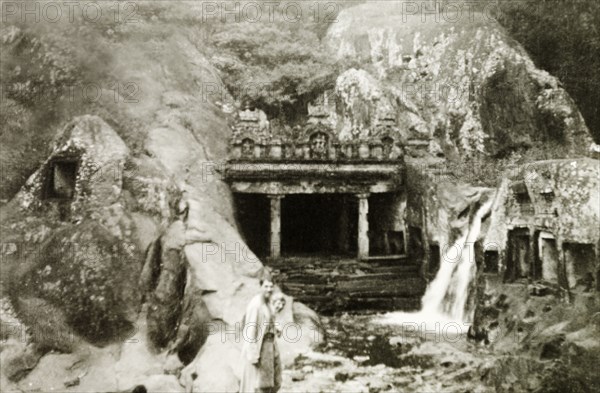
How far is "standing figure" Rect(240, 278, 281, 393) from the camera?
8922mm

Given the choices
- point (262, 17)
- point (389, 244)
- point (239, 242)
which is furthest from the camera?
point (262, 17)

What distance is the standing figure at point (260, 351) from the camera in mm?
8922

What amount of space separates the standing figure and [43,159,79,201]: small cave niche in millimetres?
10144

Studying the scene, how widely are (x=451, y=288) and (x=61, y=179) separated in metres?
13.1

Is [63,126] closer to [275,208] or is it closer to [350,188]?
[275,208]

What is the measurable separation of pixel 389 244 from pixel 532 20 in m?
14.1

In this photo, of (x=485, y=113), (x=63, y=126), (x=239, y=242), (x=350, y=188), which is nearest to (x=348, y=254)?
(x=350, y=188)

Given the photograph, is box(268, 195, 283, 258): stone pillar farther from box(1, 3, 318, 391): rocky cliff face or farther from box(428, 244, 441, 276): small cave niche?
box(428, 244, 441, 276): small cave niche

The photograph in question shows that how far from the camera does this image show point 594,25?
24016 millimetres

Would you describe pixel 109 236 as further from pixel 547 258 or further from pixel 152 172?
pixel 547 258

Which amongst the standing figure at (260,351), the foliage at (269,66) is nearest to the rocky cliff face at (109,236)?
the standing figure at (260,351)

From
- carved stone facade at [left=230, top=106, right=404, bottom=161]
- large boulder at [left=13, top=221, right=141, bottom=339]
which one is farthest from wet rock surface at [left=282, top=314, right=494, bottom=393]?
carved stone facade at [left=230, top=106, right=404, bottom=161]

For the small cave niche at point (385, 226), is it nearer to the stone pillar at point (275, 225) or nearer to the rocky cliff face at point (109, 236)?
the stone pillar at point (275, 225)

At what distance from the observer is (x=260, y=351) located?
8945 mm
